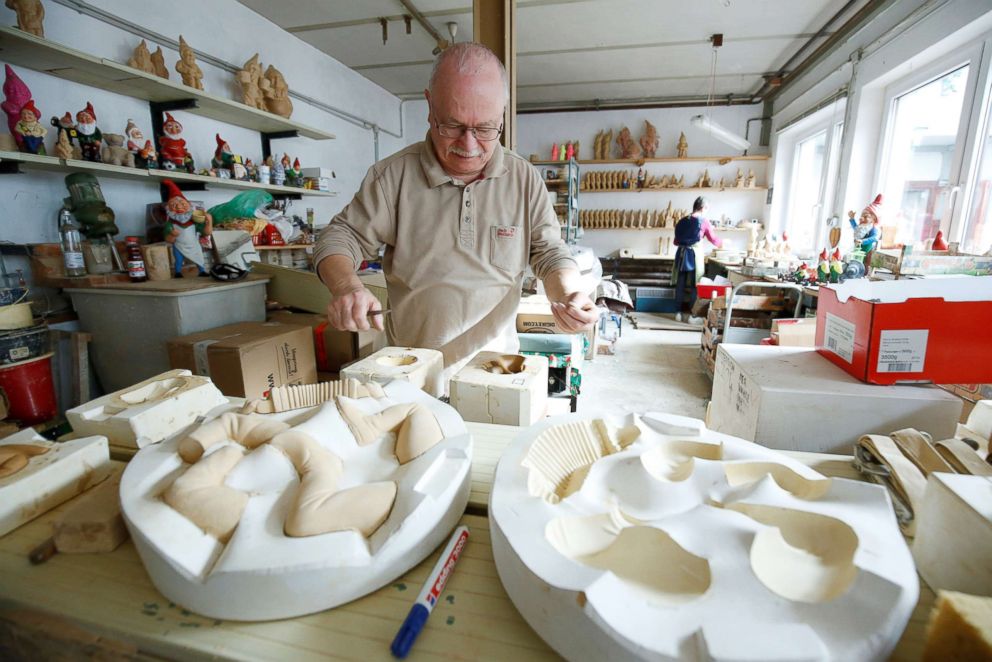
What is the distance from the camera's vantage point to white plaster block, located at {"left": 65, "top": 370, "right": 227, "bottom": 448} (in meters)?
0.94

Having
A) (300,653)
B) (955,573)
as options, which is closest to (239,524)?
(300,653)

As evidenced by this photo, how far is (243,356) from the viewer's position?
7.53ft

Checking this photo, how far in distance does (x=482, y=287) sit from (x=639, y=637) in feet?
4.33

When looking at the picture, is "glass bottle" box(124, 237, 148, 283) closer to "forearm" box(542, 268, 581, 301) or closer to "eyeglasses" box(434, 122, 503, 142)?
"eyeglasses" box(434, 122, 503, 142)

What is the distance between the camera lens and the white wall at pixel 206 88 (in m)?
2.32

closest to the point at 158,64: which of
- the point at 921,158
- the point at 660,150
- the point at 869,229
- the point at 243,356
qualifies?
the point at 243,356

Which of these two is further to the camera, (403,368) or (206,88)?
(206,88)

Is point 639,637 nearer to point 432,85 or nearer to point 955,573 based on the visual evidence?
point 955,573

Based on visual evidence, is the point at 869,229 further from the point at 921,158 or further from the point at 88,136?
the point at 88,136

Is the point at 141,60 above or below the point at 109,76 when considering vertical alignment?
above

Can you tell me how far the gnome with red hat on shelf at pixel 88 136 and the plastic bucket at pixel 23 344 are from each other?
89 centimetres

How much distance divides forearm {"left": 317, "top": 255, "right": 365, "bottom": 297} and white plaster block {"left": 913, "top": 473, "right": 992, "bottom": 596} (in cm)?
119

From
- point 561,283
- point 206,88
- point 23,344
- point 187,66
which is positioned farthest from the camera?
point 206,88

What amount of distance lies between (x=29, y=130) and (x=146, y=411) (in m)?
2.06
